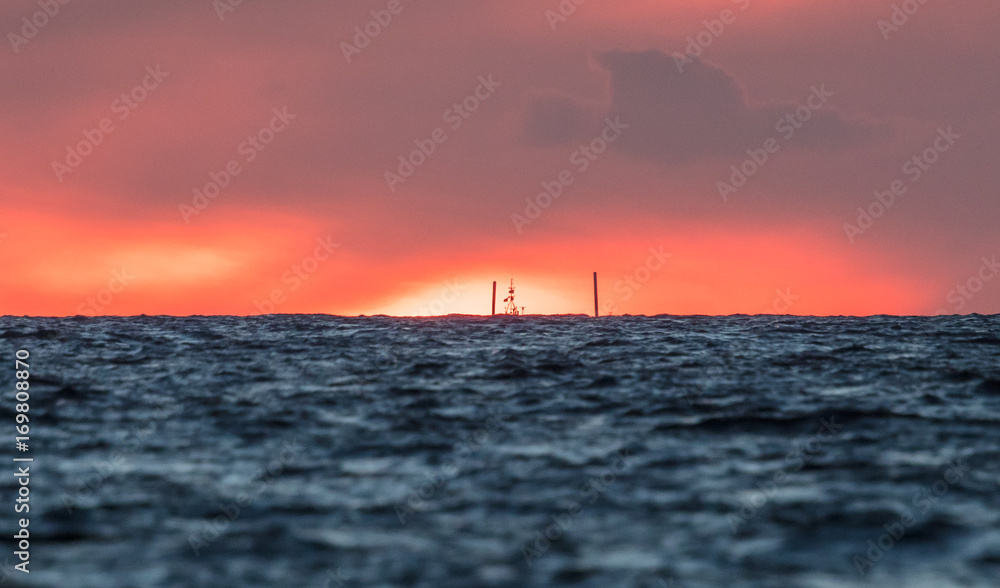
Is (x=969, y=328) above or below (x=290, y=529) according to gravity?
above

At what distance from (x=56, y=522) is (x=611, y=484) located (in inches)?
260

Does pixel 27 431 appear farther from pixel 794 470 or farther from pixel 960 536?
pixel 960 536

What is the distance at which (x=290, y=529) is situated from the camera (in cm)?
939

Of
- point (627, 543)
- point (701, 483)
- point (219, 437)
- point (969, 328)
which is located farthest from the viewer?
point (969, 328)

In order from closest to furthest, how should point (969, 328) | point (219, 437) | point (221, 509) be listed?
point (221, 509) < point (219, 437) < point (969, 328)

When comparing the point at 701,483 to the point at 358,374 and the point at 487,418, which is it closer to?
the point at 487,418

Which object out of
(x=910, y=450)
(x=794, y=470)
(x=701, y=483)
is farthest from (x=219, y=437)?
(x=910, y=450)

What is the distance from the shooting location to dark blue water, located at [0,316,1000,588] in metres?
8.31

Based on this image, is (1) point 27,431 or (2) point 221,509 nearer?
(2) point 221,509

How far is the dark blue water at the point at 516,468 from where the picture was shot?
8.31 m

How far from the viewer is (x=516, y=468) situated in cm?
1184

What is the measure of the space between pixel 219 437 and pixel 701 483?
7.96 metres

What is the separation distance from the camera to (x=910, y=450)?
41.5ft

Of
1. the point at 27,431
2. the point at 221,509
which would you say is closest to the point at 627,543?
the point at 221,509
